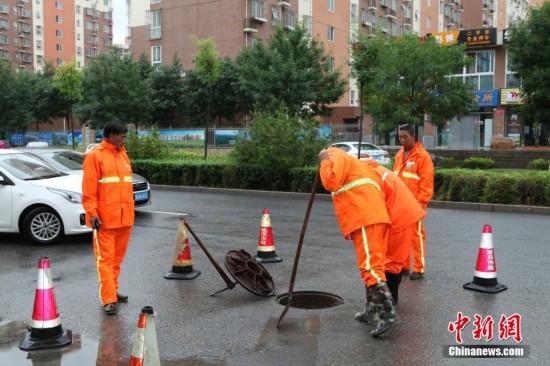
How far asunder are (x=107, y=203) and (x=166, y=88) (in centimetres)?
3943

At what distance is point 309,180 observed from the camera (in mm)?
17141

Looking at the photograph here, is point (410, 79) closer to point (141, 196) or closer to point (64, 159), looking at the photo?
point (141, 196)

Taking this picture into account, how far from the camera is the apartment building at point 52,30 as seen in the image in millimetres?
92750

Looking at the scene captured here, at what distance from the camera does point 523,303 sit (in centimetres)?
600

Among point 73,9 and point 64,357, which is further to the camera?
point 73,9

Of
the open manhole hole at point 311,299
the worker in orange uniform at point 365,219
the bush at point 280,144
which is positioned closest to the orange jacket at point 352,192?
the worker in orange uniform at point 365,219

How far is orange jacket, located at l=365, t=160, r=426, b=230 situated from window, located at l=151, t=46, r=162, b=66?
152 feet

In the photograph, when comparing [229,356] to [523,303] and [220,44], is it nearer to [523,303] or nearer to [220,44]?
[523,303]

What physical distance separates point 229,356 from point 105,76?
3779 centimetres

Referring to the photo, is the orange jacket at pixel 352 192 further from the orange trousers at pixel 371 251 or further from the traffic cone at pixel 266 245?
the traffic cone at pixel 266 245

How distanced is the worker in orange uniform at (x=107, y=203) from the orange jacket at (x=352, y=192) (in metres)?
2.16

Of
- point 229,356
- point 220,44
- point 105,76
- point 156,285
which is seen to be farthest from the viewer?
point 220,44

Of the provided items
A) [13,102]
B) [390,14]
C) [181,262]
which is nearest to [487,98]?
[390,14]

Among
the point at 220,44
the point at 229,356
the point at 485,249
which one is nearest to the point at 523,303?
the point at 485,249
